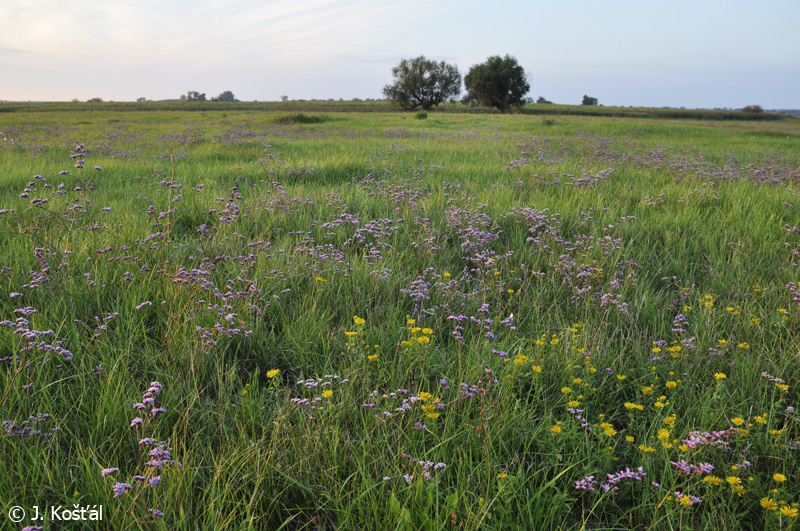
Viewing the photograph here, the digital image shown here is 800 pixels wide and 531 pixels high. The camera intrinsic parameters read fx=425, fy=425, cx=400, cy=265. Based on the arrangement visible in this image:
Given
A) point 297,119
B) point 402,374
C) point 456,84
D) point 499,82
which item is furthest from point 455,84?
point 402,374

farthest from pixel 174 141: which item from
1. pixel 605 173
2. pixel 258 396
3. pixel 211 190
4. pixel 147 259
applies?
pixel 258 396

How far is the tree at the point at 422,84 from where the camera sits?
66.6m

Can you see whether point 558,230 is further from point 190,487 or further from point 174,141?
point 174,141

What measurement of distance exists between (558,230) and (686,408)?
116 inches

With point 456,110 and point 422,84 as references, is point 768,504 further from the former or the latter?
point 422,84

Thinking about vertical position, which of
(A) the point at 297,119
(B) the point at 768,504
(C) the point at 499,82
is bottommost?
(B) the point at 768,504

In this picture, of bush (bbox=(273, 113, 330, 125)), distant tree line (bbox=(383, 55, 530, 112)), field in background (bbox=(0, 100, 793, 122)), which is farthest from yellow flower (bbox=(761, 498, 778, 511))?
distant tree line (bbox=(383, 55, 530, 112))

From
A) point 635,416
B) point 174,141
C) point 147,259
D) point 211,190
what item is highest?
point 174,141

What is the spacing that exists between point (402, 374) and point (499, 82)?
6656 cm

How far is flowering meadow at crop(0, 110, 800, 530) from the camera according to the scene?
177 centimetres

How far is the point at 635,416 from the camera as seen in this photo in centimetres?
237

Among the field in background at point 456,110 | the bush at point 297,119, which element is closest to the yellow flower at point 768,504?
Answer: the bush at point 297,119

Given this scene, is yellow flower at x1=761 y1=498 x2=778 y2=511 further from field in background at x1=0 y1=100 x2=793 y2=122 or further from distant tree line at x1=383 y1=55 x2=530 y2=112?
distant tree line at x1=383 y1=55 x2=530 y2=112

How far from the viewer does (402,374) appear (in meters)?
2.56
